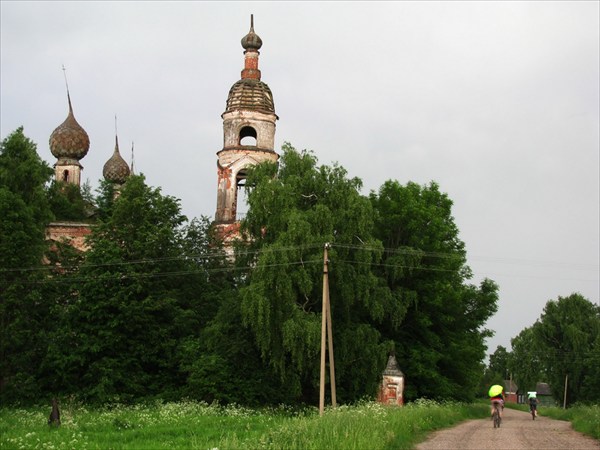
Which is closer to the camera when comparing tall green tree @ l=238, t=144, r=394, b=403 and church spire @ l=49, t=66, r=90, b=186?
tall green tree @ l=238, t=144, r=394, b=403

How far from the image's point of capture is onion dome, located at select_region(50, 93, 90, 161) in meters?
51.9

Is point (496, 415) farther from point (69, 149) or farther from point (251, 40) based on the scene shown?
point (69, 149)

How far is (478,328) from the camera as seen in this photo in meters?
42.6

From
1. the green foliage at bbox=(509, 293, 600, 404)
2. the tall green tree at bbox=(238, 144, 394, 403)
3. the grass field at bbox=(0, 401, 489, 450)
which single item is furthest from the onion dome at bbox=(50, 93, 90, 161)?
the green foliage at bbox=(509, 293, 600, 404)

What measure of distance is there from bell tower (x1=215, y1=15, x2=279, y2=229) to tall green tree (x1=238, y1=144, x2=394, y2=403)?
20.2 feet

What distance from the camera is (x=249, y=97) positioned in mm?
42594

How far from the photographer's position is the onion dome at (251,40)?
42.9 m

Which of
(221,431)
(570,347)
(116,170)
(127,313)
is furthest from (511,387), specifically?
(221,431)

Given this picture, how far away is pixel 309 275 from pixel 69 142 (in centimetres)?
2464

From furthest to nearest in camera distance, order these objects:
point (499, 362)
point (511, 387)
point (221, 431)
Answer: point (499, 362)
point (511, 387)
point (221, 431)

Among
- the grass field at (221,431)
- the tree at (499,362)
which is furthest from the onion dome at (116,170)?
the tree at (499,362)

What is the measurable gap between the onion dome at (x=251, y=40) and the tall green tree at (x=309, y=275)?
9621 mm

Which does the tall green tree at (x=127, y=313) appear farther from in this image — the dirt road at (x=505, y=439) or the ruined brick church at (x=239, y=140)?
the dirt road at (x=505, y=439)

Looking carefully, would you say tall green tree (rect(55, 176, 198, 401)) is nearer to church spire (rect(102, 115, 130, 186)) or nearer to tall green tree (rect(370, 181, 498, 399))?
tall green tree (rect(370, 181, 498, 399))
